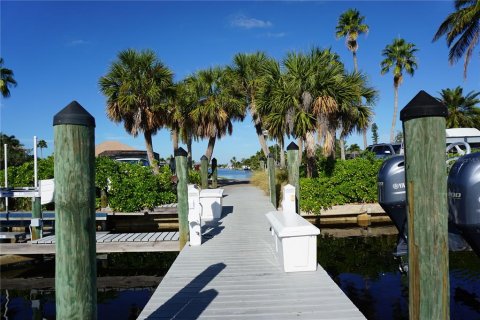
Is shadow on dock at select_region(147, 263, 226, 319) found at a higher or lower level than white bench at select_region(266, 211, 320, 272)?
lower

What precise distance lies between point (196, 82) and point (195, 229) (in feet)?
62.5

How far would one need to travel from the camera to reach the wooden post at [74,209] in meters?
2.44

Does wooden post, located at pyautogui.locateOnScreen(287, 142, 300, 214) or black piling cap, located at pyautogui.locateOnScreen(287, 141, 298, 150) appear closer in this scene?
black piling cap, located at pyautogui.locateOnScreen(287, 141, 298, 150)

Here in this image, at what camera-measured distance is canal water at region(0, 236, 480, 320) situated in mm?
6836

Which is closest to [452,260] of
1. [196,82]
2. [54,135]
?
[54,135]

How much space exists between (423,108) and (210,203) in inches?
353

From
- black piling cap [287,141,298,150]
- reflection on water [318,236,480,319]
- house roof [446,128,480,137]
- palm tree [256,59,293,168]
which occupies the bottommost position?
reflection on water [318,236,480,319]

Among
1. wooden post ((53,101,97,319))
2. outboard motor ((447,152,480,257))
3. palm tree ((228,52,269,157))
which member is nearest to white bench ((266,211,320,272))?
outboard motor ((447,152,480,257))

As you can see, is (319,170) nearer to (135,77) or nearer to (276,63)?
(276,63)

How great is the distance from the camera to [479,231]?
462cm

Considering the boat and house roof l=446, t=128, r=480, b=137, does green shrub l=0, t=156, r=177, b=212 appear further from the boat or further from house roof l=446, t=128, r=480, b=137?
house roof l=446, t=128, r=480, b=137

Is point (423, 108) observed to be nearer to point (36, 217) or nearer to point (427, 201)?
point (427, 201)

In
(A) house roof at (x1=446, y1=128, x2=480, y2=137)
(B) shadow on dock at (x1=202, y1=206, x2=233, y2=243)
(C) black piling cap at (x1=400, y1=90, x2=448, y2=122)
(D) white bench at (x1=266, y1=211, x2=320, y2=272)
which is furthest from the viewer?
(A) house roof at (x1=446, y1=128, x2=480, y2=137)

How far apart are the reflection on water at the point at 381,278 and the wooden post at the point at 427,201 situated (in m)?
3.97
